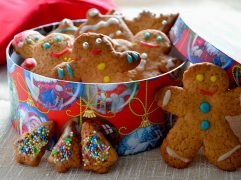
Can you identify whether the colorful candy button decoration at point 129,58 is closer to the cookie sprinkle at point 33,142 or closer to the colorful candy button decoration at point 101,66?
the colorful candy button decoration at point 101,66

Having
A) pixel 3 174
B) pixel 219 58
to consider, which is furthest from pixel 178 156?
pixel 3 174

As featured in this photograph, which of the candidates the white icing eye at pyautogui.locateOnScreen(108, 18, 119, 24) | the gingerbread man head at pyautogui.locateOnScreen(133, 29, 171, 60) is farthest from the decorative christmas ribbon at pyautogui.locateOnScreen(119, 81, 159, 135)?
the white icing eye at pyautogui.locateOnScreen(108, 18, 119, 24)

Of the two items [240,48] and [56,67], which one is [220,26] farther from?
[56,67]

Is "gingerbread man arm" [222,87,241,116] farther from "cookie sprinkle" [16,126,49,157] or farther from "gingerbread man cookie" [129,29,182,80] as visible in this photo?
"cookie sprinkle" [16,126,49,157]

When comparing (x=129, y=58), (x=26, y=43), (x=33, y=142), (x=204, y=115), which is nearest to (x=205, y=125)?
(x=204, y=115)

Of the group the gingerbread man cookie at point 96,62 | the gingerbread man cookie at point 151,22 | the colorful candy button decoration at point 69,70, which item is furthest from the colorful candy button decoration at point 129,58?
the gingerbread man cookie at point 151,22

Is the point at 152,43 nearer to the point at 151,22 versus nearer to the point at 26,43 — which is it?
the point at 151,22
